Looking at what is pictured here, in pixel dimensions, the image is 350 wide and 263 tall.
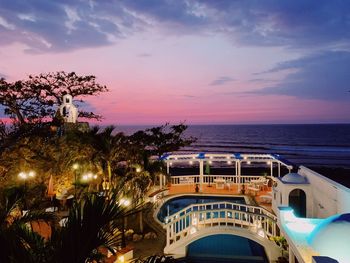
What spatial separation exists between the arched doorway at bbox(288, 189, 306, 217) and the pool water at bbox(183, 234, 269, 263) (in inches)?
63.4

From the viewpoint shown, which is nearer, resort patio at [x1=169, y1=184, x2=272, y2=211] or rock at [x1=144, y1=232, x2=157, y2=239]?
rock at [x1=144, y1=232, x2=157, y2=239]

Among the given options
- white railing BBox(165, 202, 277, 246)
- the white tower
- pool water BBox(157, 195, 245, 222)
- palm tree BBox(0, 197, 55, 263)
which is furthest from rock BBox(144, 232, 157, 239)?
the white tower

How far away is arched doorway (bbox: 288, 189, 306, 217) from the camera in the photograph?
28.9 ft

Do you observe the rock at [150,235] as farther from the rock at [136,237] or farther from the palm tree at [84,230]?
the palm tree at [84,230]

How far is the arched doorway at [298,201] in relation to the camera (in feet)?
28.9

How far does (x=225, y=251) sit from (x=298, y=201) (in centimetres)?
275

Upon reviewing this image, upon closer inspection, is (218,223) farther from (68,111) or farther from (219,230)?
(68,111)

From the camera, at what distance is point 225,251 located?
8359 millimetres

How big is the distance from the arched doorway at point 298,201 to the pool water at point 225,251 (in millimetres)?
1610

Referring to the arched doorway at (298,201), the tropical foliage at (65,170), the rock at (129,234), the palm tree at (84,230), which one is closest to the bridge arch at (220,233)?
the rock at (129,234)

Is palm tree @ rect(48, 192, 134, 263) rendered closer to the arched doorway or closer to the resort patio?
the arched doorway

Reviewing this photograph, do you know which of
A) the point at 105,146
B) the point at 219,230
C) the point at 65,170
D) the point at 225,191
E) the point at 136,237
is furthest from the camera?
the point at 225,191

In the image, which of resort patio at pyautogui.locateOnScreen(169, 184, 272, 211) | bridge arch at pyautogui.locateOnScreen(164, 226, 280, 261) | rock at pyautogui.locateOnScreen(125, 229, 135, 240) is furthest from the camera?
resort patio at pyautogui.locateOnScreen(169, 184, 272, 211)

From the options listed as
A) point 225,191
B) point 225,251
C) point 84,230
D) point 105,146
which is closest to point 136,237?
point 225,251
